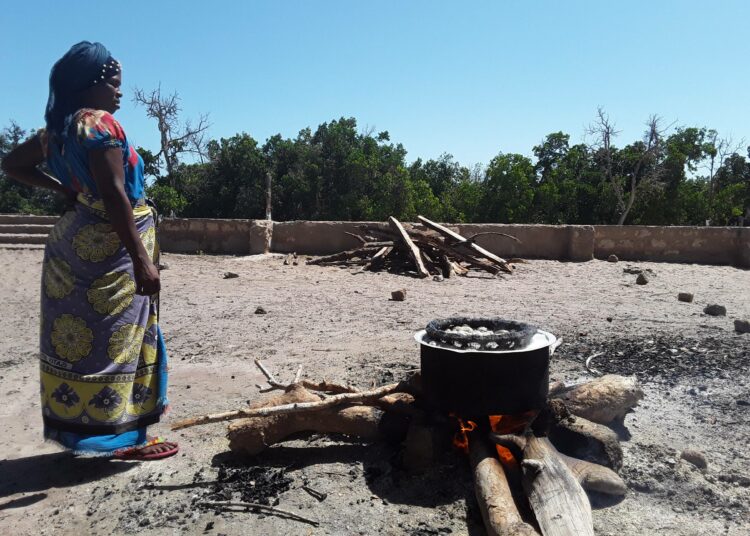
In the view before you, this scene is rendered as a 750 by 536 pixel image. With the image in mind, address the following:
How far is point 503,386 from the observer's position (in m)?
2.50

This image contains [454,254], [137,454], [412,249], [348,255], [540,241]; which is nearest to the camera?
[137,454]

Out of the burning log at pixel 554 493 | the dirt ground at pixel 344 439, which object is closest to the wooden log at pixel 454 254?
the dirt ground at pixel 344 439

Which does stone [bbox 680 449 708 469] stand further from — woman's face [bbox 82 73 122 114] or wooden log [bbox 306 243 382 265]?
wooden log [bbox 306 243 382 265]

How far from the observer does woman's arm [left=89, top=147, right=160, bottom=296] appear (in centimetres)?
244

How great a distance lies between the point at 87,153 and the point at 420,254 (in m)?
8.15

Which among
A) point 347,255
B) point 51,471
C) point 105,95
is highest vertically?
point 105,95

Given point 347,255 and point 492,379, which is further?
point 347,255

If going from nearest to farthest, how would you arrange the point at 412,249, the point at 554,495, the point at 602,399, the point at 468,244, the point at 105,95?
1. the point at 554,495
2. the point at 105,95
3. the point at 602,399
4. the point at 412,249
5. the point at 468,244

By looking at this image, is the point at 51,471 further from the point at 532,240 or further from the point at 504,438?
the point at 532,240

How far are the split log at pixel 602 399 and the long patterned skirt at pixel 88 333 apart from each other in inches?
81.9

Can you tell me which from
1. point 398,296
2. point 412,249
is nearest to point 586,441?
point 398,296

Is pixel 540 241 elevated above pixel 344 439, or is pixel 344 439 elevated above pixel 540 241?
pixel 540 241

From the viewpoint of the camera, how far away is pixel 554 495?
6.63 feet

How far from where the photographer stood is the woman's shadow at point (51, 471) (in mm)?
2598
